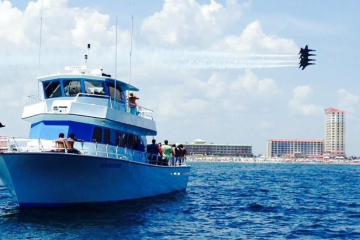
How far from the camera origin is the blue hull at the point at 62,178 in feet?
65.9

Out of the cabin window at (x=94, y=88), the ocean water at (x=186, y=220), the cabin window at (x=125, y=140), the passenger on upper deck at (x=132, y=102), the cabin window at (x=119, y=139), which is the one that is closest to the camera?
the ocean water at (x=186, y=220)

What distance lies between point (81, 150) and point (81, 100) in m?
2.68

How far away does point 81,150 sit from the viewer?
2234 cm

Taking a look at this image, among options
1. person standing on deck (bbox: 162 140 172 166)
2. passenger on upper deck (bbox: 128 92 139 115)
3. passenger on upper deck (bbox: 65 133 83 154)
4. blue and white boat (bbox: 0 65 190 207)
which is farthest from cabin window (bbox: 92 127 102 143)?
person standing on deck (bbox: 162 140 172 166)

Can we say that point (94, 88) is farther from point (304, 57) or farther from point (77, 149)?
point (304, 57)

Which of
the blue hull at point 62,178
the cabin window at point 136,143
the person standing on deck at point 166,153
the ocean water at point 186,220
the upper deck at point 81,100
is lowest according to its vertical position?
the ocean water at point 186,220

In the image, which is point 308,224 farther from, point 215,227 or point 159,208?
point 159,208

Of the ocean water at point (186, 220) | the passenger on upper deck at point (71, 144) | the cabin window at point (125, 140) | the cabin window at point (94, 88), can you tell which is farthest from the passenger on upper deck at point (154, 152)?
the passenger on upper deck at point (71, 144)

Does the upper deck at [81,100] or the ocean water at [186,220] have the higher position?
the upper deck at [81,100]

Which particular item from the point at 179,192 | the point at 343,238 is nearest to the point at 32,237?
the point at 343,238

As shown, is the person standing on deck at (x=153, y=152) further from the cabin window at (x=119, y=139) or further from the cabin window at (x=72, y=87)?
the cabin window at (x=72, y=87)

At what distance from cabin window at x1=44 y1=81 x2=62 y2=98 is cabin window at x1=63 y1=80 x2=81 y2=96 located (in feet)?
1.24

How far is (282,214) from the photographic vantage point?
23062 millimetres

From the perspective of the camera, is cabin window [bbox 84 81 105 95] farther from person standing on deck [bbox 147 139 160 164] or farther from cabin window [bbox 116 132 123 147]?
person standing on deck [bbox 147 139 160 164]
